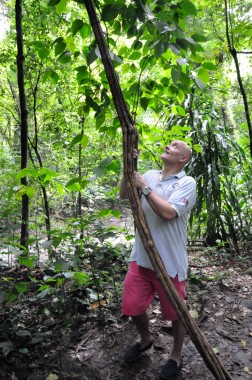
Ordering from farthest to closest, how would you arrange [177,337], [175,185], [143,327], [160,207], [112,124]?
1. [112,124]
2. [143,327]
3. [177,337]
4. [175,185]
5. [160,207]

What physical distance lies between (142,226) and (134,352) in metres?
1.29

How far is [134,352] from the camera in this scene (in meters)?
2.33

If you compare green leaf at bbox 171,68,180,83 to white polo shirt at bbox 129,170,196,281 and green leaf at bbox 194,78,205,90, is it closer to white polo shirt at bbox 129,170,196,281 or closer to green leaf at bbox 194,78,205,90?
green leaf at bbox 194,78,205,90

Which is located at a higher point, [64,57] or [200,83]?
[64,57]

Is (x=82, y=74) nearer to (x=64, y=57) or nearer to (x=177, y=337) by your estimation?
(x=64, y=57)

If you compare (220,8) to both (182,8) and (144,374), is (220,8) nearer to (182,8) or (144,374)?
(182,8)

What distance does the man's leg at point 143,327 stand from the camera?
2.27m

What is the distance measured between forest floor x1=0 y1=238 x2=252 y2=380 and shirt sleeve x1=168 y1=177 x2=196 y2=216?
1.23 metres

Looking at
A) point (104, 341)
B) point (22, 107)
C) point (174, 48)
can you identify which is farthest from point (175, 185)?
point (22, 107)

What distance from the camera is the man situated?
2.06 metres

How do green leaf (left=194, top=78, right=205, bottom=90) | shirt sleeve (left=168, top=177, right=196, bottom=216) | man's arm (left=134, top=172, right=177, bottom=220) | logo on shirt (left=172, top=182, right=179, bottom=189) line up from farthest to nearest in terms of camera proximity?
logo on shirt (left=172, top=182, right=179, bottom=189) → shirt sleeve (left=168, top=177, right=196, bottom=216) → man's arm (left=134, top=172, right=177, bottom=220) → green leaf (left=194, top=78, right=205, bottom=90)

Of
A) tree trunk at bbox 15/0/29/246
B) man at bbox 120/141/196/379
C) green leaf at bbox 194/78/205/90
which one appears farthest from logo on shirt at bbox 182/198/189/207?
tree trunk at bbox 15/0/29/246

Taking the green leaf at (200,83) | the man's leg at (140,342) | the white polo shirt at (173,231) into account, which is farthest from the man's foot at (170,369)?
the green leaf at (200,83)

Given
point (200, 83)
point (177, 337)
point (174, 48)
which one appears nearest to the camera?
point (174, 48)
